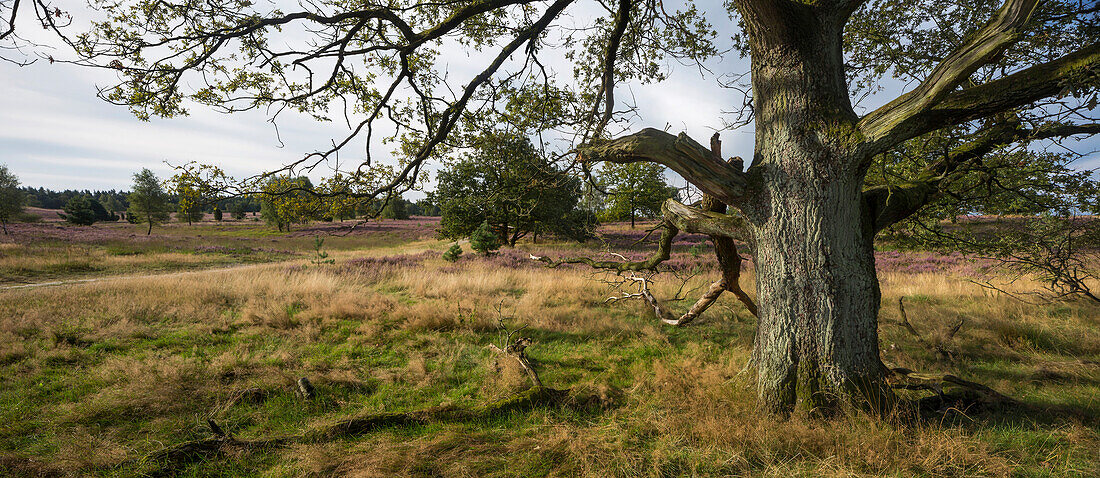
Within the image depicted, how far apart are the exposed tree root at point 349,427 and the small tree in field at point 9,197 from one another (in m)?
56.2

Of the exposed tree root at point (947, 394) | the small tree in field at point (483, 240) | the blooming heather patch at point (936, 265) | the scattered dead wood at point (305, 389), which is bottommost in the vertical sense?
the scattered dead wood at point (305, 389)

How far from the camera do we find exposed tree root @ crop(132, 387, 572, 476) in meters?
3.57

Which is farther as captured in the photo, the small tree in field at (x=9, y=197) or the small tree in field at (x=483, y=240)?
the small tree in field at (x=9, y=197)

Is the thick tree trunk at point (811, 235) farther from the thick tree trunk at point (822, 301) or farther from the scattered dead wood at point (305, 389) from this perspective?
the scattered dead wood at point (305, 389)

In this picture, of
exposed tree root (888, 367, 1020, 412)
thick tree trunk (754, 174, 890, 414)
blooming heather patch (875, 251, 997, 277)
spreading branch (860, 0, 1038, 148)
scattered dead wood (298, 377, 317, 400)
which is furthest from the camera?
blooming heather patch (875, 251, 997, 277)

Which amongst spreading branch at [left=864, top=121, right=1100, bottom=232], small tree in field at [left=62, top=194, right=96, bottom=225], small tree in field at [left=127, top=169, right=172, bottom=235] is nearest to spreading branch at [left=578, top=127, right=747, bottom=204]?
spreading branch at [left=864, top=121, right=1100, bottom=232]

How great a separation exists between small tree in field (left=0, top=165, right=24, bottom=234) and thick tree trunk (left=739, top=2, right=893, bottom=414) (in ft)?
200

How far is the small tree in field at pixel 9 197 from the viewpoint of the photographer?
34.8m

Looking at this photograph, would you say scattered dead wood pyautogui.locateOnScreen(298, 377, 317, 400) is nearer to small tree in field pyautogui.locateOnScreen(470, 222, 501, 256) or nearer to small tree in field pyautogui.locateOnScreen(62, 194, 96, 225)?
small tree in field pyautogui.locateOnScreen(470, 222, 501, 256)

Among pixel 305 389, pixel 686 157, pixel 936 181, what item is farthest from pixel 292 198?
pixel 936 181

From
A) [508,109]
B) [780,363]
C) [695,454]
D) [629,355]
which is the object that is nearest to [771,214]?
[780,363]

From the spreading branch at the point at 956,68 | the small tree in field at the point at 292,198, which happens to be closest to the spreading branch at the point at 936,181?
the spreading branch at the point at 956,68

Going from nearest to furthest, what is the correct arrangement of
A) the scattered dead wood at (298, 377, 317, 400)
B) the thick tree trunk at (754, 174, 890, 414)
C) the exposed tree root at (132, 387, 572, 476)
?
the exposed tree root at (132, 387, 572, 476), the thick tree trunk at (754, 174, 890, 414), the scattered dead wood at (298, 377, 317, 400)

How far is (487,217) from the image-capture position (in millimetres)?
24391
